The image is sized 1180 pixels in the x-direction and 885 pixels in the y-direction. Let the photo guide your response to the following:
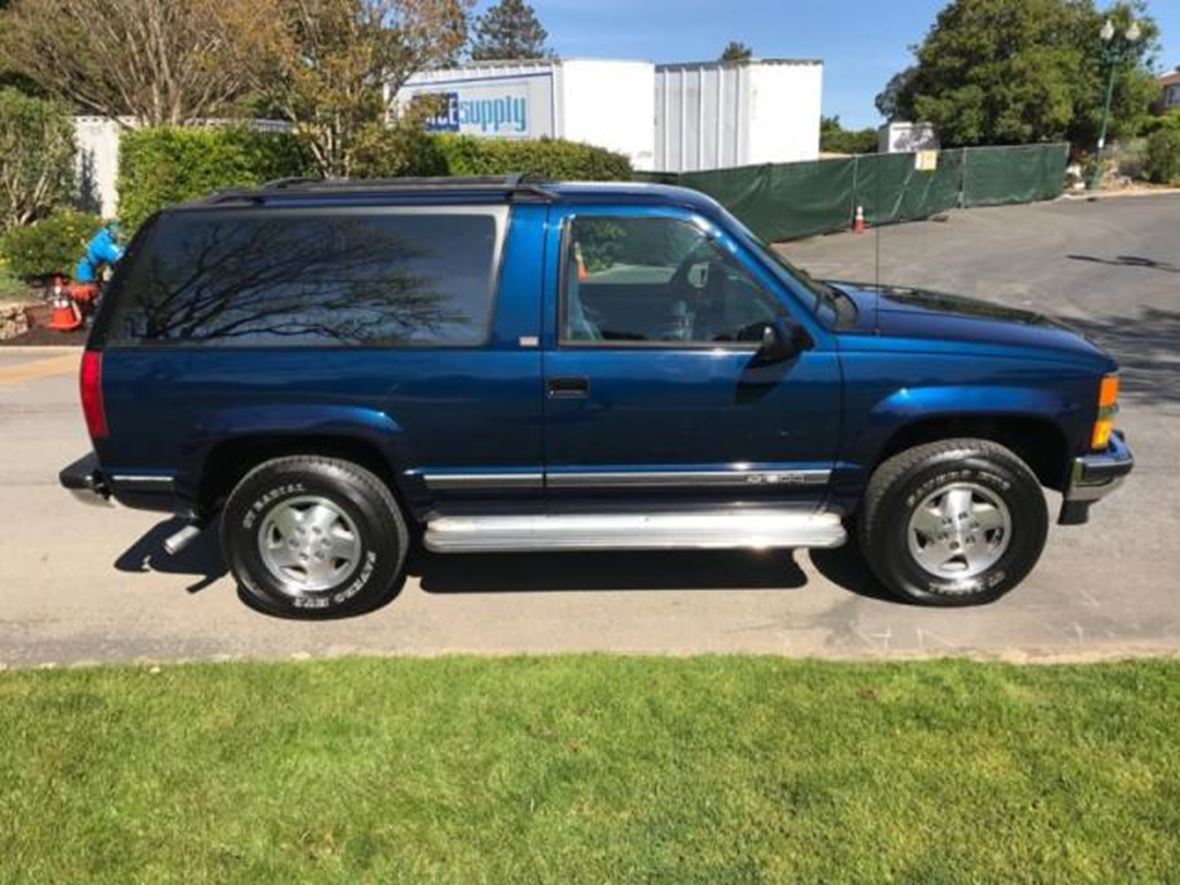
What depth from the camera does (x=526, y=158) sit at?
18109 mm

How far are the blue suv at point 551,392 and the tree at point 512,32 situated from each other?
10692 cm

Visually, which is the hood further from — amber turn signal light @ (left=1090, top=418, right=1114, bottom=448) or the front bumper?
the front bumper

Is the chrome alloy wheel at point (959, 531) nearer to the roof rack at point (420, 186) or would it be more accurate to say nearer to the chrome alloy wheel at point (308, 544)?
the roof rack at point (420, 186)

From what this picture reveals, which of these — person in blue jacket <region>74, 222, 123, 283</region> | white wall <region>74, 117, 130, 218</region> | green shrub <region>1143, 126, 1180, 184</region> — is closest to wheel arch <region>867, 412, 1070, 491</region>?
person in blue jacket <region>74, 222, 123, 283</region>

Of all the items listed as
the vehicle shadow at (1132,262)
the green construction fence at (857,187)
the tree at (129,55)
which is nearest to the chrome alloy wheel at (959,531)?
the green construction fence at (857,187)

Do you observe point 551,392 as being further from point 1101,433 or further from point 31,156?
point 31,156

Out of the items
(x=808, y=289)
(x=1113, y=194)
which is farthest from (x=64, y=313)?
(x=1113, y=194)

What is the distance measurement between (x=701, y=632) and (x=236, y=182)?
39.8 feet

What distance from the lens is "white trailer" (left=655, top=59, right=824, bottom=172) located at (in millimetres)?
23984

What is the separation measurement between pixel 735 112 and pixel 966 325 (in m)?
21.0

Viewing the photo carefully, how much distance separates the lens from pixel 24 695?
3.89 metres

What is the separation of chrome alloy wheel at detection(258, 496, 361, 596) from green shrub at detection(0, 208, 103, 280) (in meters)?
11.7

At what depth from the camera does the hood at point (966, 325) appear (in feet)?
14.4

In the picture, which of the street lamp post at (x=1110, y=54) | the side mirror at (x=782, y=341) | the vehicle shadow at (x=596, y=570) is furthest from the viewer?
the street lamp post at (x=1110, y=54)
